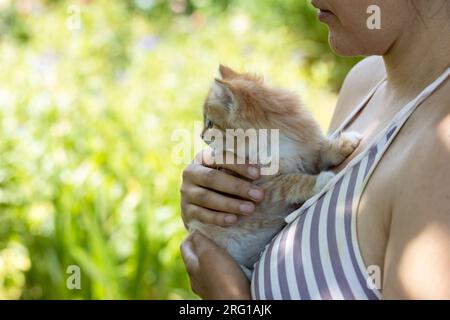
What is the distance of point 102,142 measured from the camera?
12.4 feet

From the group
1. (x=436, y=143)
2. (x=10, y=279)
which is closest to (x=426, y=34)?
(x=436, y=143)

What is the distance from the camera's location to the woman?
109 cm

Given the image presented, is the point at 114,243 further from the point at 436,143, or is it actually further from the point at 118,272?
the point at 436,143

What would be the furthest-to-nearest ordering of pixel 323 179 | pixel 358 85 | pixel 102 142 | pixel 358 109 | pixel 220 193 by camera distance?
pixel 102 142, pixel 358 85, pixel 358 109, pixel 220 193, pixel 323 179

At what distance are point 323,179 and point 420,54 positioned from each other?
0.35m

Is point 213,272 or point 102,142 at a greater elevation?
point 102,142

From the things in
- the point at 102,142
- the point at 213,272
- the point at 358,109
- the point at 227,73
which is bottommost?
the point at 213,272

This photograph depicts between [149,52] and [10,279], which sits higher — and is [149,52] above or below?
above

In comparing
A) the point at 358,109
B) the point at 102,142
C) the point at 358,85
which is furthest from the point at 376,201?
the point at 102,142

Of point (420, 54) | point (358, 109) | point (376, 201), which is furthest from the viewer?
point (358, 109)

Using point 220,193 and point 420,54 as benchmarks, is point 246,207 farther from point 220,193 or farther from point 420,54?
point 420,54

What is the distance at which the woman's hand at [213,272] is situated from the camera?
1.41m

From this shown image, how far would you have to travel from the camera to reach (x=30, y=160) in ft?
11.5

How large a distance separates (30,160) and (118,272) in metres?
0.81
